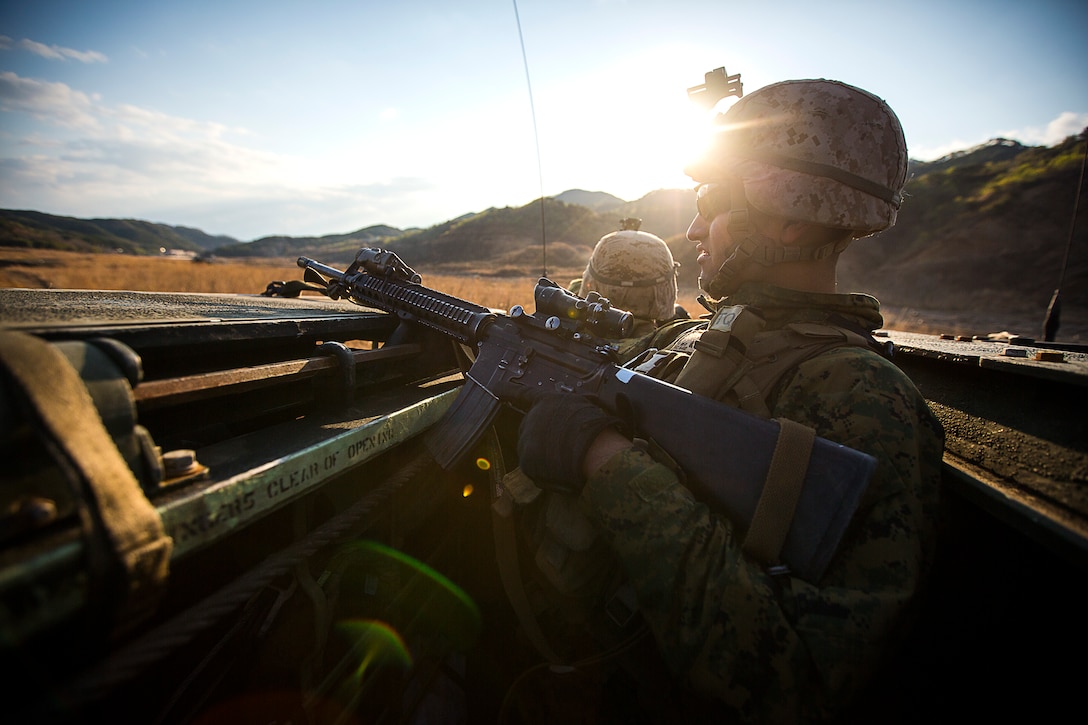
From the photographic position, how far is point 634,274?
3.99 m

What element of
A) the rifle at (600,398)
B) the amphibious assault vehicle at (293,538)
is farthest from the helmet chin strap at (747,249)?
the amphibious assault vehicle at (293,538)

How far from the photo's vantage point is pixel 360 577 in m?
2.05

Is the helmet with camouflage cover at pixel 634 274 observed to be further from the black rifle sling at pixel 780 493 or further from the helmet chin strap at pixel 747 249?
the black rifle sling at pixel 780 493

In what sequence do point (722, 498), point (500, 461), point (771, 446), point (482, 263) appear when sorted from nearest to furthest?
point (771, 446) → point (722, 498) → point (500, 461) → point (482, 263)

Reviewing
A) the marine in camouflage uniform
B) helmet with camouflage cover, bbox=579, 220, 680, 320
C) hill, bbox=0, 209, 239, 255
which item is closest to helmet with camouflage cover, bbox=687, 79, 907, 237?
the marine in camouflage uniform

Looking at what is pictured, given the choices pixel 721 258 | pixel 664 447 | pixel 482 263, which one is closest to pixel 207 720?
pixel 664 447

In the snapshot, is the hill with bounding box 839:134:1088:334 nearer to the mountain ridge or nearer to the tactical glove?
the mountain ridge

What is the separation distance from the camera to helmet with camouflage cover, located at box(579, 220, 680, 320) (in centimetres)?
399

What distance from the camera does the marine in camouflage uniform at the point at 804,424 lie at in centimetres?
129

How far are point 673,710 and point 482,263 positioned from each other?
51.3 m

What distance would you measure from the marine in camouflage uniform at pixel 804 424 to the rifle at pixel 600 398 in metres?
0.10

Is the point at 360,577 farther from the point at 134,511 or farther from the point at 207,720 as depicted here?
the point at 134,511

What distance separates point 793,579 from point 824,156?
1703 mm

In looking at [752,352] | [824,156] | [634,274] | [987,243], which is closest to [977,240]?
[987,243]
